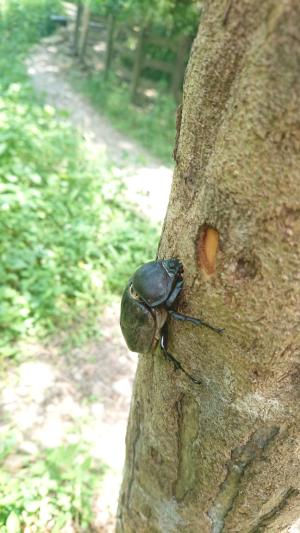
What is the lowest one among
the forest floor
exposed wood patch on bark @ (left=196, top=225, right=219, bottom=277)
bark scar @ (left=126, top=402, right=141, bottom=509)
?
the forest floor

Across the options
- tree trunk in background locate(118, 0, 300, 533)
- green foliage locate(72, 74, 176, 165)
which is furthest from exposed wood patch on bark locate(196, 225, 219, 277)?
green foliage locate(72, 74, 176, 165)

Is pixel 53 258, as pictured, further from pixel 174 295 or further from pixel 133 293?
pixel 174 295

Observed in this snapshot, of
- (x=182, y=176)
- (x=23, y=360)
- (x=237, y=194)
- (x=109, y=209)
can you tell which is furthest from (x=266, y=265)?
(x=109, y=209)

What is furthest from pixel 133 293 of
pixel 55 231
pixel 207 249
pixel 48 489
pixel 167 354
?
pixel 55 231

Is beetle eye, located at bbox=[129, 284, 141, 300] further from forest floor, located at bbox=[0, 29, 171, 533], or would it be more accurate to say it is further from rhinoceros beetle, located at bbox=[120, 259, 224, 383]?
forest floor, located at bbox=[0, 29, 171, 533]

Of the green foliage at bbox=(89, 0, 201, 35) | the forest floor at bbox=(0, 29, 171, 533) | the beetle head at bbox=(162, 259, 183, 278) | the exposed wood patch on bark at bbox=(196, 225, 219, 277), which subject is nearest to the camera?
the exposed wood patch on bark at bbox=(196, 225, 219, 277)

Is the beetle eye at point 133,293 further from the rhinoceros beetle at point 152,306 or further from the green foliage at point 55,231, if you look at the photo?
the green foliage at point 55,231

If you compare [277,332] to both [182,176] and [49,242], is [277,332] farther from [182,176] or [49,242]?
[49,242]
